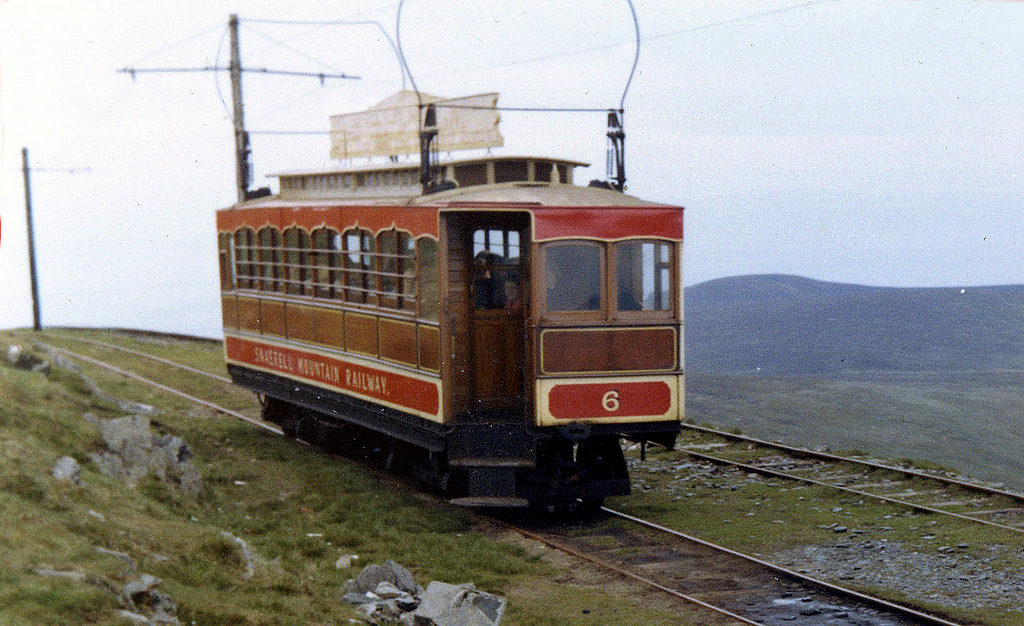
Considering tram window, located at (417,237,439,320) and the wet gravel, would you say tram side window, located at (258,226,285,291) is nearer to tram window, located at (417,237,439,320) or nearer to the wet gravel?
tram window, located at (417,237,439,320)

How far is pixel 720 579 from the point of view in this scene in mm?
10156

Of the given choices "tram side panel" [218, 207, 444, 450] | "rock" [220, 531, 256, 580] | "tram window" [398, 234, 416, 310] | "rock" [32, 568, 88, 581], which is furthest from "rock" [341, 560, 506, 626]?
"tram window" [398, 234, 416, 310]

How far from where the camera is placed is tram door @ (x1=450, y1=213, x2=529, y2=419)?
486 inches

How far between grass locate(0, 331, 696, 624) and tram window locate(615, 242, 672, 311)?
2.92 m

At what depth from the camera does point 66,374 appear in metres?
14.3

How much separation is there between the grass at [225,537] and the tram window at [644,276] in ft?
9.58

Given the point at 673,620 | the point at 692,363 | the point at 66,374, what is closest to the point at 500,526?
the point at 673,620

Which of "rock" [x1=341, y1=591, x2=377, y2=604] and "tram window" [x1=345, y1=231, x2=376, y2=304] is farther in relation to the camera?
"tram window" [x1=345, y1=231, x2=376, y2=304]

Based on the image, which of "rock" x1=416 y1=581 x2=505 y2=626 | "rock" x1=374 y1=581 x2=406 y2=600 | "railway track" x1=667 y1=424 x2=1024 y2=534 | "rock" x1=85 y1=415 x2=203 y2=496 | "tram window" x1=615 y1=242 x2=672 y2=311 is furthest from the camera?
"railway track" x1=667 y1=424 x2=1024 y2=534

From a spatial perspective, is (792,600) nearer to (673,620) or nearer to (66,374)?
(673,620)

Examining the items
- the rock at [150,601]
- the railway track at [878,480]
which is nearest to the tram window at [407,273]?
the railway track at [878,480]

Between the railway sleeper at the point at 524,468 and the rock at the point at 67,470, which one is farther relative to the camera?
the railway sleeper at the point at 524,468

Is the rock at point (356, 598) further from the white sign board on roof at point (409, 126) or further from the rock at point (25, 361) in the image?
the rock at point (25, 361)

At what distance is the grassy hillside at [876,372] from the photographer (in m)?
20.0
